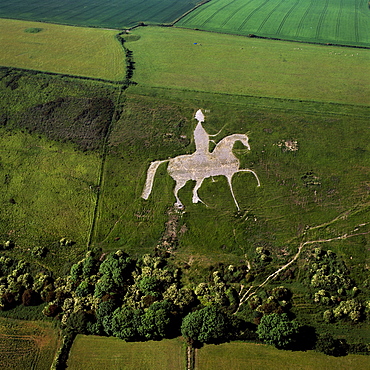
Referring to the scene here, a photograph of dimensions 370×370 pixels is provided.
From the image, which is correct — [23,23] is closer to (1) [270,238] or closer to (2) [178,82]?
(2) [178,82]

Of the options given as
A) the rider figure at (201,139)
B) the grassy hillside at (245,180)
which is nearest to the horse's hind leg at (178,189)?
the grassy hillside at (245,180)

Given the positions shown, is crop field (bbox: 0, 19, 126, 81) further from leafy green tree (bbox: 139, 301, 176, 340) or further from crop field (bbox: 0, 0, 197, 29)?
leafy green tree (bbox: 139, 301, 176, 340)

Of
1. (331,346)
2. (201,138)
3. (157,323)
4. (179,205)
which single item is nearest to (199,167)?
(201,138)

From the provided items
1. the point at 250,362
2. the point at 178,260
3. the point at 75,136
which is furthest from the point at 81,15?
the point at 250,362

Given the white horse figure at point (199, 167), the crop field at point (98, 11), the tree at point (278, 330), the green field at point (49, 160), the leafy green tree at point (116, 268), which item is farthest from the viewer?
the crop field at point (98, 11)

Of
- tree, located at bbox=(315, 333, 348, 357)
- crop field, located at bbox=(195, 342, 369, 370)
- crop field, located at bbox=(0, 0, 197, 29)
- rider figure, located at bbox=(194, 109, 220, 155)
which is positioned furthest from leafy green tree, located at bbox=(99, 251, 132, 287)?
crop field, located at bbox=(0, 0, 197, 29)

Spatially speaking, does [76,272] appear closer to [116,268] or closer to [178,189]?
[116,268]

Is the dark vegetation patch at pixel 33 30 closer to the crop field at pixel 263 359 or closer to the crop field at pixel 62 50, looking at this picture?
the crop field at pixel 62 50

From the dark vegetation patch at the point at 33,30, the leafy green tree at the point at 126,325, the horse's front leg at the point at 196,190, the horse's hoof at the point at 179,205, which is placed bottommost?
the leafy green tree at the point at 126,325
